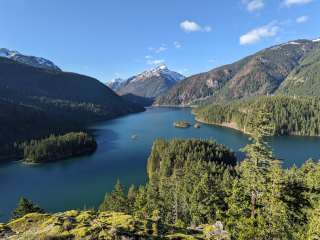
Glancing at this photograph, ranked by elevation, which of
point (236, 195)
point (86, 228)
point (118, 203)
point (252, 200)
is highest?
point (86, 228)

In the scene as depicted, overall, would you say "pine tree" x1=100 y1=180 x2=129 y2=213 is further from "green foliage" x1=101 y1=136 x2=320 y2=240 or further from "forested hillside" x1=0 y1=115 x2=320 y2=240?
"forested hillside" x1=0 y1=115 x2=320 y2=240

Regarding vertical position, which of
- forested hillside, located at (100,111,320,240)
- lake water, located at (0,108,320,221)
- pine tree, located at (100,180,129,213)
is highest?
forested hillside, located at (100,111,320,240)

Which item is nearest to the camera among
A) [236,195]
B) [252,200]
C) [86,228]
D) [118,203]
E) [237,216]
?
[86,228]

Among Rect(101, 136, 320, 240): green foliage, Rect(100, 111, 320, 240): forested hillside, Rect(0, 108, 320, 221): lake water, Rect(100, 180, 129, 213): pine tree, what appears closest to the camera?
Rect(101, 136, 320, 240): green foliage

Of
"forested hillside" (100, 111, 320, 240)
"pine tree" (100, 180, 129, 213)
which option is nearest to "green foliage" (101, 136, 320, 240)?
"forested hillside" (100, 111, 320, 240)

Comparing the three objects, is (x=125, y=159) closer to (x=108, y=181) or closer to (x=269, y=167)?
(x=108, y=181)

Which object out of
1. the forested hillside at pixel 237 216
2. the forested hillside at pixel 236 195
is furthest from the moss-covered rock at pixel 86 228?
the forested hillside at pixel 236 195

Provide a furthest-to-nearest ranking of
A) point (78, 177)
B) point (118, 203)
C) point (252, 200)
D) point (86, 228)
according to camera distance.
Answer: point (78, 177)
point (118, 203)
point (252, 200)
point (86, 228)

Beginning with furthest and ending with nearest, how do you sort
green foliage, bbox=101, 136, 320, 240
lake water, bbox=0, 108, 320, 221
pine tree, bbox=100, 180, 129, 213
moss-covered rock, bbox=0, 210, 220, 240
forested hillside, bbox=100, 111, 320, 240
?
lake water, bbox=0, 108, 320, 221 < pine tree, bbox=100, 180, 129, 213 < forested hillside, bbox=100, 111, 320, 240 < green foliage, bbox=101, 136, 320, 240 < moss-covered rock, bbox=0, 210, 220, 240

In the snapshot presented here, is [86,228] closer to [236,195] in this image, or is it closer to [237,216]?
[237,216]

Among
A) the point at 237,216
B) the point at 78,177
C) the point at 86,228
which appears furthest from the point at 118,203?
the point at 78,177

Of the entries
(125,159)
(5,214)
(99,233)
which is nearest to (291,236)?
(99,233)
